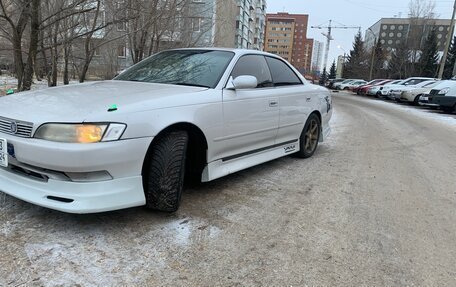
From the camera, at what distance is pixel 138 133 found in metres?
2.87

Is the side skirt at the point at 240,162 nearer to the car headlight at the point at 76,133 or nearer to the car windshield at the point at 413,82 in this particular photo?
the car headlight at the point at 76,133

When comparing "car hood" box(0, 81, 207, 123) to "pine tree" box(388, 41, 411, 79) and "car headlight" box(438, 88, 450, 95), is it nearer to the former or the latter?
"car headlight" box(438, 88, 450, 95)

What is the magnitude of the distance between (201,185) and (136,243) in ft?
4.76

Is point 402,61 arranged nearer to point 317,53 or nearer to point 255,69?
point 255,69

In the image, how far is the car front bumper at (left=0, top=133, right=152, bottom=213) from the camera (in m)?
2.64

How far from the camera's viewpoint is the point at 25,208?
10.5 ft

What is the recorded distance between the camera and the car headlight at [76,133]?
2645mm

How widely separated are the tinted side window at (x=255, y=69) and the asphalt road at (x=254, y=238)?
1200mm

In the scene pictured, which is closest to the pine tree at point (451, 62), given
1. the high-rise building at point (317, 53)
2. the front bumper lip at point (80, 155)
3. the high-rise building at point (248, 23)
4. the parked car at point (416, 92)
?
the high-rise building at point (248, 23)

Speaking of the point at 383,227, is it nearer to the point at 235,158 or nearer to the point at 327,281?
the point at 327,281

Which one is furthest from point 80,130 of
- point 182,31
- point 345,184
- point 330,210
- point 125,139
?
point 182,31

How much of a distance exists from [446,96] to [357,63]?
50966 millimetres

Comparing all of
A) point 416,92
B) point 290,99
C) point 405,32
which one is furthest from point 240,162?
point 405,32

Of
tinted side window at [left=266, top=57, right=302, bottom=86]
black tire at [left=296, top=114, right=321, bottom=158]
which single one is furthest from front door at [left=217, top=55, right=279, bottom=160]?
black tire at [left=296, top=114, right=321, bottom=158]
